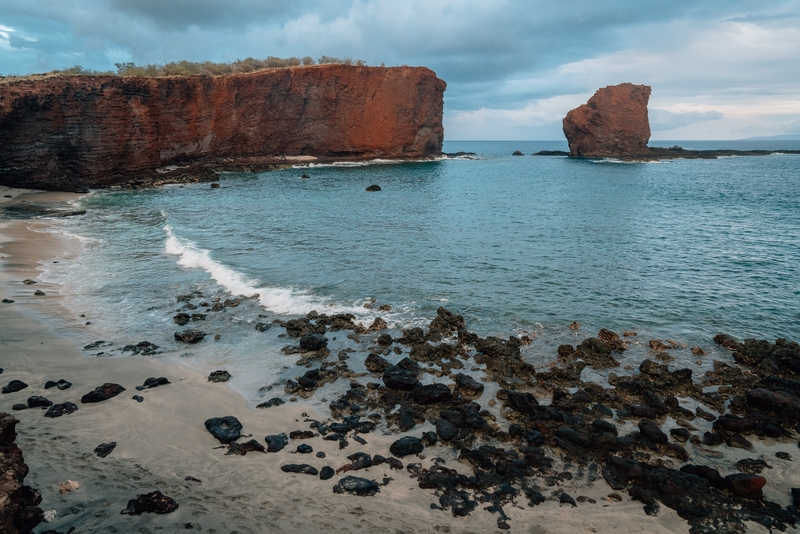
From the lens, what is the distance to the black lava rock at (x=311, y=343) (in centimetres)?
1152

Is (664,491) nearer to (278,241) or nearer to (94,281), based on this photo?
(94,281)

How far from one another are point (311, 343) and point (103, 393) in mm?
4441

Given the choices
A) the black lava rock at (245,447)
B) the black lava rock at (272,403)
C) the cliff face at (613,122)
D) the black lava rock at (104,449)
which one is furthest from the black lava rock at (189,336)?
the cliff face at (613,122)

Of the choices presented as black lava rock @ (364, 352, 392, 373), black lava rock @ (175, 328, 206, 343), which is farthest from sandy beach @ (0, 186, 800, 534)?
black lava rock @ (364, 352, 392, 373)

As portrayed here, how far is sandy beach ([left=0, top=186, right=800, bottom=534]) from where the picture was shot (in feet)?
18.7

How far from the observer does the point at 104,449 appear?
276 inches

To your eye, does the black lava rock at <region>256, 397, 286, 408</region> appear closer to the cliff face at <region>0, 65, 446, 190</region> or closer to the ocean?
the ocean

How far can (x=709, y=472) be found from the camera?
6.88 meters

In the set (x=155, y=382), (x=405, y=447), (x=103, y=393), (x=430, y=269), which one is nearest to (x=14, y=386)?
(x=103, y=393)

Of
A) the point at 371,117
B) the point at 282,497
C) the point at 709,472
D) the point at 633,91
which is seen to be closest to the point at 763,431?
the point at 709,472

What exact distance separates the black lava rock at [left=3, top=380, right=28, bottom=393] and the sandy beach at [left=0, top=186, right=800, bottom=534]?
14cm

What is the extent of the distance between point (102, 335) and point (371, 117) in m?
67.9

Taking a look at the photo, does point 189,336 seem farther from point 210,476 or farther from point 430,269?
point 430,269

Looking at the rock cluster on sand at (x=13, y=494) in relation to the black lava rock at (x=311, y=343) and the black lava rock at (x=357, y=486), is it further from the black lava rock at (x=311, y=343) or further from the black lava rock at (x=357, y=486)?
the black lava rock at (x=311, y=343)
